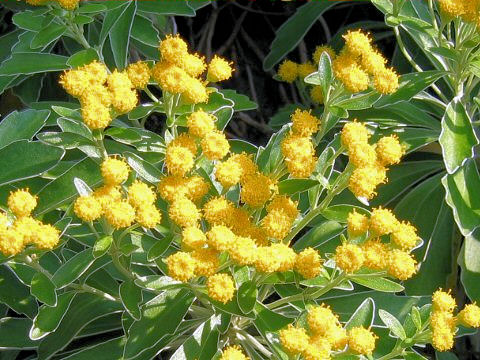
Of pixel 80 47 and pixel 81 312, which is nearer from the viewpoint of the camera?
pixel 81 312

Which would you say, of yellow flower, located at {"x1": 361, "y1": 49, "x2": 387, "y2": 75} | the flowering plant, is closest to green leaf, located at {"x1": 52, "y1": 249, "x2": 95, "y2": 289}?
the flowering plant

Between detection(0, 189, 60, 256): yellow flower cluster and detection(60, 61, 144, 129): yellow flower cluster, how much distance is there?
0.22 metres

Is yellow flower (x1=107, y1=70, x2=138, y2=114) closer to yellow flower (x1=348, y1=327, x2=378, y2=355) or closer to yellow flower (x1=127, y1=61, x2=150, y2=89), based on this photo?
yellow flower (x1=127, y1=61, x2=150, y2=89)

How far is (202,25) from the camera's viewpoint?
3.53 meters

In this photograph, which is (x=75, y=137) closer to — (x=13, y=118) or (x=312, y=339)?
(x=13, y=118)

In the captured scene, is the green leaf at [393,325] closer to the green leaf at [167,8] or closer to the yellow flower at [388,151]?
the yellow flower at [388,151]

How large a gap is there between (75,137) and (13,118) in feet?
0.90

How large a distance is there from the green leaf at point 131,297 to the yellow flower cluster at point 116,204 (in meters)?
0.23

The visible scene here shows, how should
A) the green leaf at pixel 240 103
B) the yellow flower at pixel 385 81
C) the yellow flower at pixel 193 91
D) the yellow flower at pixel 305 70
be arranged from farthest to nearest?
the yellow flower at pixel 305 70 < the green leaf at pixel 240 103 < the yellow flower at pixel 385 81 < the yellow flower at pixel 193 91

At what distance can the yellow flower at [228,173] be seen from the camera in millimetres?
1757

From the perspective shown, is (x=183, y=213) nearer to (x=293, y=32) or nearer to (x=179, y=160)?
(x=179, y=160)

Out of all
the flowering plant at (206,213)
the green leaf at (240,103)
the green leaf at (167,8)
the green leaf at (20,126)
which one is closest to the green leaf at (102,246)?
the flowering plant at (206,213)

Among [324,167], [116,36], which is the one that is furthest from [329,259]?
[116,36]

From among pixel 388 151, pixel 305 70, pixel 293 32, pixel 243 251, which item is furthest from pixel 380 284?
pixel 293 32
